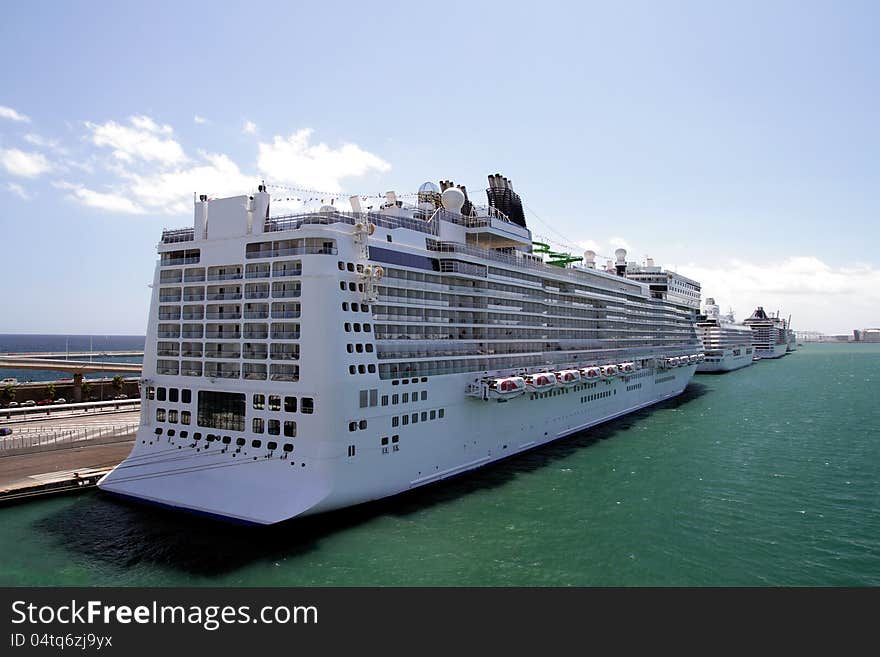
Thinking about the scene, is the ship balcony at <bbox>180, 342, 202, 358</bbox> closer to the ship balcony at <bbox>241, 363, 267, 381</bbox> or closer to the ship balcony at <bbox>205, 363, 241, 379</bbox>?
the ship balcony at <bbox>205, 363, 241, 379</bbox>

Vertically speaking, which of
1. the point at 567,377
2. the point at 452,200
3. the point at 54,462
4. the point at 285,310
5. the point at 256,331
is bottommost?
the point at 54,462

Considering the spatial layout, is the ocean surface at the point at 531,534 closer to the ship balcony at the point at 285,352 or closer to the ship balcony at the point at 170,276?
the ship balcony at the point at 285,352

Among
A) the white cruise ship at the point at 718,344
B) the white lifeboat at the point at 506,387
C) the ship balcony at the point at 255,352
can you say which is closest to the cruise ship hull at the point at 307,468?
the white lifeboat at the point at 506,387

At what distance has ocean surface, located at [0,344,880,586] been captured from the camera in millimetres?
21828

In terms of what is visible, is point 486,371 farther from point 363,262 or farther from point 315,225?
point 315,225

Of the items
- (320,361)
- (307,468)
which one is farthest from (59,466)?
(320,361)

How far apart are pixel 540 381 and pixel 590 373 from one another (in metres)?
9.67

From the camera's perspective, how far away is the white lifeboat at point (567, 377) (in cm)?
4334

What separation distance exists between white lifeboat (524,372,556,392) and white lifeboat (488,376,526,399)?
1.59 metres

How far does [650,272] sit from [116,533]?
81375mm

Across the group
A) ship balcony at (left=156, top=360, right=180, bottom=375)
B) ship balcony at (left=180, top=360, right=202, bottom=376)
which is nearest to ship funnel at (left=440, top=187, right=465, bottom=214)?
ship balcony at (left=180, top=360, right=202, bottom=376)

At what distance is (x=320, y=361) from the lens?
26406mm

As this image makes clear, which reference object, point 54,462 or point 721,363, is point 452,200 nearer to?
point 54,462
